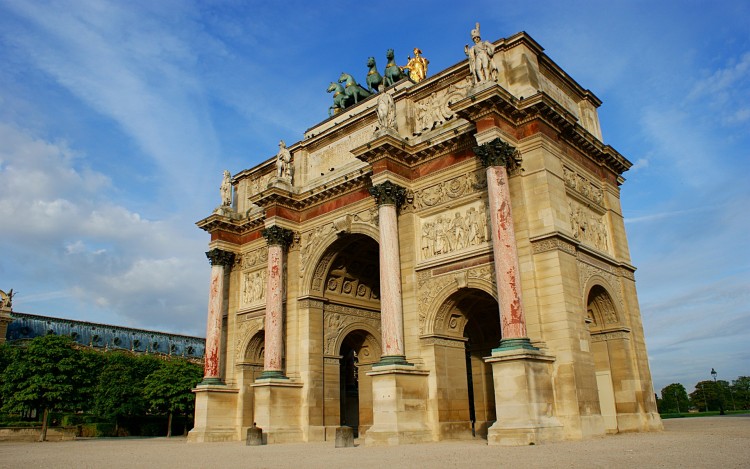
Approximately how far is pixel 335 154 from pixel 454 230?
30.9 feet

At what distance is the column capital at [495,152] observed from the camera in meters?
20.3

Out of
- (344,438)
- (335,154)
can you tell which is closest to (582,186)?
(335,154)

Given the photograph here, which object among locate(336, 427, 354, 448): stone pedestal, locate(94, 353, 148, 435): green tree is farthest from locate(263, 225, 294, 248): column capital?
locate(94, 353, 148, 435): green tree

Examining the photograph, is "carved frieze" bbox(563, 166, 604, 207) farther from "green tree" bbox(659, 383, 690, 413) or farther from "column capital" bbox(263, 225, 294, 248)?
"green tree" bbox(659, 383, 690, 413)

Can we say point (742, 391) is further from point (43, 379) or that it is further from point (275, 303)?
point (43, 379)

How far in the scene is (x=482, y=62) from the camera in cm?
2164

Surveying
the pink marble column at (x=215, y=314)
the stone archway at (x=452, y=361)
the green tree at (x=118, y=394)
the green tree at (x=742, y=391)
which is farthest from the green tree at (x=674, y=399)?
the pink marble column at (x=215, y=314)

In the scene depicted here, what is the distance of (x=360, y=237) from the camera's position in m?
27.8

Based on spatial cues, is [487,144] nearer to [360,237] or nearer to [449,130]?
[449,130]

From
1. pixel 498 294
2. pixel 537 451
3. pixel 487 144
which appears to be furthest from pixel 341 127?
pixel 537 451

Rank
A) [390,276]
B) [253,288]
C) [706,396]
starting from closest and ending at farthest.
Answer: [390,276] < [253,288] < [706,396]

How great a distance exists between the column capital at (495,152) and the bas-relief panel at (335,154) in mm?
8873

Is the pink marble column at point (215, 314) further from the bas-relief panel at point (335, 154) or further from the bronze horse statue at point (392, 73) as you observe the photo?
the bronze horse statue at point (392, 73)

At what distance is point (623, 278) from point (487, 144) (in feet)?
29.8
